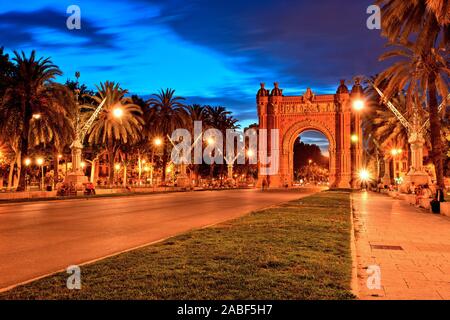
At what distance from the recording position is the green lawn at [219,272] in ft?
17.8

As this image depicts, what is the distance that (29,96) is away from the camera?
3108 centimetres

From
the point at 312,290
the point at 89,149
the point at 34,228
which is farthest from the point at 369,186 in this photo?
the point at 312,290

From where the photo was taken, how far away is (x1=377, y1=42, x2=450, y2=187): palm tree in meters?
22.1

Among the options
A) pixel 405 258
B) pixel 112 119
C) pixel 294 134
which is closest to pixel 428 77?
pixel 405 258

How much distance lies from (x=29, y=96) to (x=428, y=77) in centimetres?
2536

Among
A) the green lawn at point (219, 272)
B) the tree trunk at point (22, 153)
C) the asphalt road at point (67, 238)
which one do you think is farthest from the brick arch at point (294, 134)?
the green lawn at point (219, 272)

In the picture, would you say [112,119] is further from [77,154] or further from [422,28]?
[422,28]

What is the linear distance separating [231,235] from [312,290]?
17.8ft

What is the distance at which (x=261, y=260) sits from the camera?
7547 mm

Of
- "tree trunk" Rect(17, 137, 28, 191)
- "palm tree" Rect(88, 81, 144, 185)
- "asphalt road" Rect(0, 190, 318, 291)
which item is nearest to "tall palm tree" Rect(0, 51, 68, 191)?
"tree trunk" Rect(17, 137, 28, 191)

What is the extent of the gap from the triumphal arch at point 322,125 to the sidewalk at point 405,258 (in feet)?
189

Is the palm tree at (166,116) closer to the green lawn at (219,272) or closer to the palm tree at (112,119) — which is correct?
the palm tree at (112,119)
